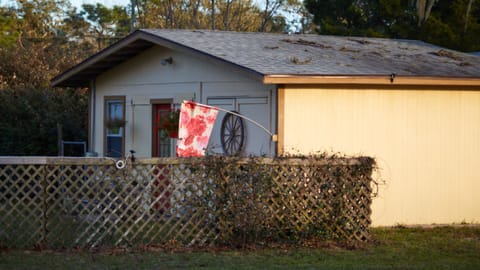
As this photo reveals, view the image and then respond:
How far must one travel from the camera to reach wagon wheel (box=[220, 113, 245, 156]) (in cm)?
1362

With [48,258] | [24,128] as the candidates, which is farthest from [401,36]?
[48,258]

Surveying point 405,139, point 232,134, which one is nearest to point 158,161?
Answer: point 232,134

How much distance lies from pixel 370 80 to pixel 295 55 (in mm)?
1646

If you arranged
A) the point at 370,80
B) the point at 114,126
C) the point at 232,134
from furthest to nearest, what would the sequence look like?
the point at 114,126 → the point at 232,134 → the point at 370,80

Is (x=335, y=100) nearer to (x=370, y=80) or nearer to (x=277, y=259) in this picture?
(x=370, y=80)

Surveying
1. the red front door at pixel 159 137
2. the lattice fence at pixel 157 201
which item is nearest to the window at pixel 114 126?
the red front door at pixel 159 137

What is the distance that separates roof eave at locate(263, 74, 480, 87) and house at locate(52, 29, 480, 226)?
2 centimetres

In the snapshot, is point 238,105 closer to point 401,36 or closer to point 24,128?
point 24,128

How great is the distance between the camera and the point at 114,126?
1661cm

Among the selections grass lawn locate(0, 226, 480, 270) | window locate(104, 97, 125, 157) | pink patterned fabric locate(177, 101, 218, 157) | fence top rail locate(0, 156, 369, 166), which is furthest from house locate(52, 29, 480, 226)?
grass lawn locate(0, 226, 480, 270)

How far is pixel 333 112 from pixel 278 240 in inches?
115

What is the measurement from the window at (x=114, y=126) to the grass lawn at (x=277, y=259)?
20.2ft

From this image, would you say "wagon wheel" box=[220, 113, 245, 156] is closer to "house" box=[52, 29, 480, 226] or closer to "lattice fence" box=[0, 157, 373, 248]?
"house" box=[52, 29, 480, 226]

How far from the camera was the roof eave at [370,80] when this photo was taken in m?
12.2
